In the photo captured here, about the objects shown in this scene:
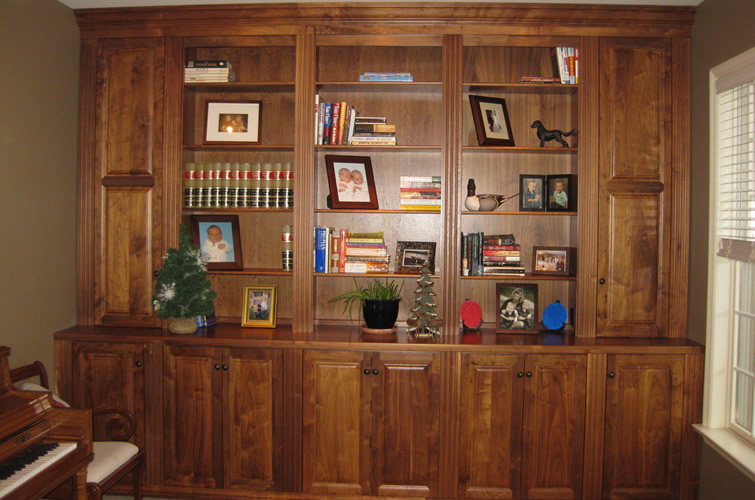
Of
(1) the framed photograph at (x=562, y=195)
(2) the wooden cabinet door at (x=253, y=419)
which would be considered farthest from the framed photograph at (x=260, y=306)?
(1) the framed photograph at (x=562, y=195)

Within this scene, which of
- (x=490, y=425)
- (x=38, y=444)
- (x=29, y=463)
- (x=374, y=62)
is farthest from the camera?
(x=374, y=62)

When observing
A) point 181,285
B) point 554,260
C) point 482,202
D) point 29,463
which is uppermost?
point 482,202

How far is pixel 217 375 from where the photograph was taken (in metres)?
3.12

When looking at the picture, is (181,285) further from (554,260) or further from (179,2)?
(554,260)

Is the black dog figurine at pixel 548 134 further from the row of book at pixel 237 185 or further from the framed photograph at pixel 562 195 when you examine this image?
the row of book at pixel 237 185

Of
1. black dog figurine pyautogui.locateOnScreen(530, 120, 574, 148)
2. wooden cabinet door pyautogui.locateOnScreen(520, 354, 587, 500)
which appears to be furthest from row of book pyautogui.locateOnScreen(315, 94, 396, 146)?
wooden cabinet door pyautogui.locateOnScreen(520, 354, 587, 500)

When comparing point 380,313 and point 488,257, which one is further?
point 488,257

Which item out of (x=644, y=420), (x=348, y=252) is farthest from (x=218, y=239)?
(x=644, y=420)

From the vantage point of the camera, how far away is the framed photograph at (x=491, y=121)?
3.33 m

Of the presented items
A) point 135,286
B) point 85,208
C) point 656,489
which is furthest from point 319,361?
point 656,489

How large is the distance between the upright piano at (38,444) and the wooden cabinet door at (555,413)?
7.18 feet

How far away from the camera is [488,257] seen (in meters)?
3.36

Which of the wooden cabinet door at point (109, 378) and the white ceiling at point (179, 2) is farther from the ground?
the white ceiling at point (179, 2)

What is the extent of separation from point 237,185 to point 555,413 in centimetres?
232
